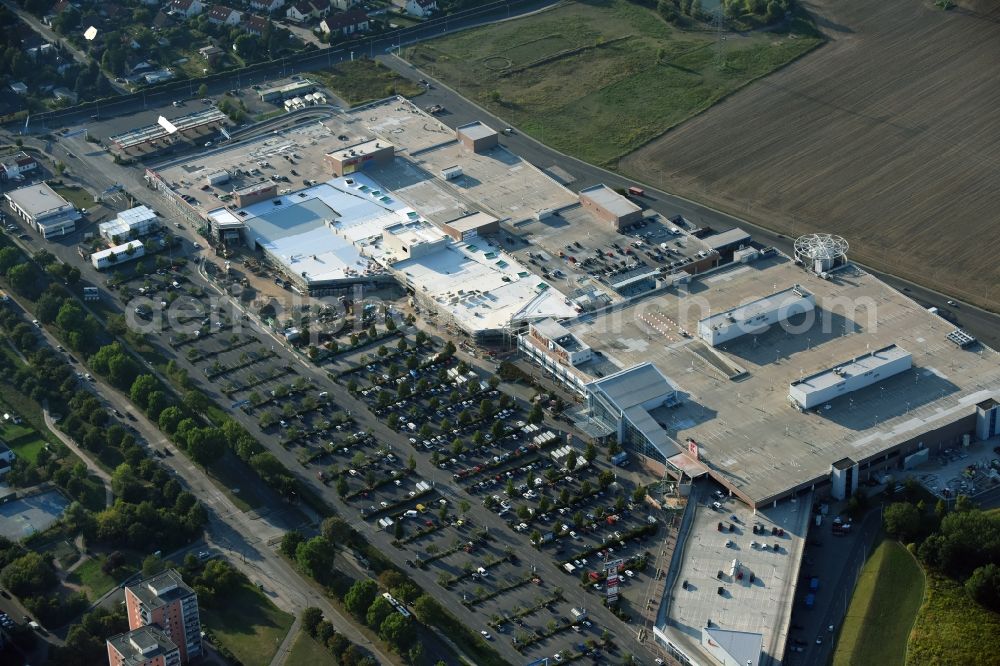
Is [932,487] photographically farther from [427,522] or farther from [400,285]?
[400,285]

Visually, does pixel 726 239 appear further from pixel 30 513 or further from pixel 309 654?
pixel 30 513

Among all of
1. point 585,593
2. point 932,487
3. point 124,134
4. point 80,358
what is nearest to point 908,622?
point 932,487

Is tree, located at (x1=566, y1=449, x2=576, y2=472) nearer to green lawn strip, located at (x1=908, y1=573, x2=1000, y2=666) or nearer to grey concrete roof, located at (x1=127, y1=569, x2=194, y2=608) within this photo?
green lawn strip, located at (x1=908, y1=573, x2=1000, y2=666)

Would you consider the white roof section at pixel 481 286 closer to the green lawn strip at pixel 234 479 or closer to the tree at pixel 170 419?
the green lawn strip at pixel 234 479

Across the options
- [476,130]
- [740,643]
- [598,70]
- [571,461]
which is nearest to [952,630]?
[740,643]

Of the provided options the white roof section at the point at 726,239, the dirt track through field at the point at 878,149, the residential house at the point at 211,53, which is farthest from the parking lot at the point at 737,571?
the residential house at the point at 211,53
